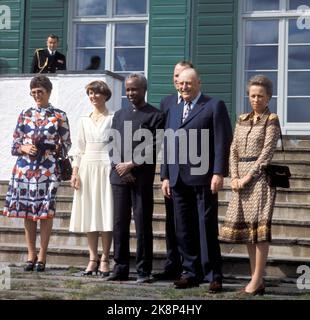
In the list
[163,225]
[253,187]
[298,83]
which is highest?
[298,83]

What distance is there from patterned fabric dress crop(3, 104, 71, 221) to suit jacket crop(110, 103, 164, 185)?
0.61m

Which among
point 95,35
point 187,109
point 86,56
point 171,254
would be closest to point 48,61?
point 86,56

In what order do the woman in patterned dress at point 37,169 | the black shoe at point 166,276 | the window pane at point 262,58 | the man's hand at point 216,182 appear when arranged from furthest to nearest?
the window pane at point 262,58, the woman in patterned dress at point 37,169, the black shoe at point 166,276, the man's hand at point 216,182

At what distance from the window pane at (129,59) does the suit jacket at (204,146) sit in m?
4.54

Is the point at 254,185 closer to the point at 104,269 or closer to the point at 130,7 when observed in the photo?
the point at 104,269

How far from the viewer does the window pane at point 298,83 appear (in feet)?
31.2

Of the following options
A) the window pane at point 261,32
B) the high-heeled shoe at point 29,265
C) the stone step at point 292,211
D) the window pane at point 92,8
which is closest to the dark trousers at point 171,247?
the high-heeled shoe at point 29,265

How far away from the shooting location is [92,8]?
10266 mm

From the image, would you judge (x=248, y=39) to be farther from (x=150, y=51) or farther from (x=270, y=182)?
(x=270, y=182)

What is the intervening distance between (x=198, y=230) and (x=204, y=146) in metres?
0.61

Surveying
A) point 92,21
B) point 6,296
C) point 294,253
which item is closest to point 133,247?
point 294,253

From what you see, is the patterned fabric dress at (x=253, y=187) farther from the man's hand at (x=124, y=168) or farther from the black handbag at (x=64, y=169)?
the black handbag at (x=64, y=169)

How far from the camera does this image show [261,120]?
17.3 ft

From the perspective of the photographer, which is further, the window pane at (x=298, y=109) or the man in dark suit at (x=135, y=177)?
the window pane at (x=298, y=109)
